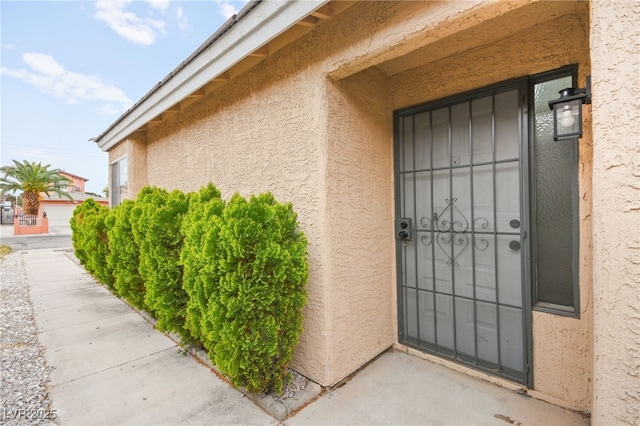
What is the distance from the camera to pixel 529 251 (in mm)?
3312

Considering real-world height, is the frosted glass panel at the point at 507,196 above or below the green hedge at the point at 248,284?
above

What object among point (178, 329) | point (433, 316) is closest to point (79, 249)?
point (178, 329)

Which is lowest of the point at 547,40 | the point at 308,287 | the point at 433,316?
the point at 433,316

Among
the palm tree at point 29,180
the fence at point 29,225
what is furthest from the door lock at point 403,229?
the fence at point 29,225

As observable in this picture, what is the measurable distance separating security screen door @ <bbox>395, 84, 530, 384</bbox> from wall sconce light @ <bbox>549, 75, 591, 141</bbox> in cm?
67

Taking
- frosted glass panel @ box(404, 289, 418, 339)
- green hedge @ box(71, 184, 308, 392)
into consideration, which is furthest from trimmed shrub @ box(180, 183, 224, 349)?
frosted glass panel @ box(404, 289, 418, 339)

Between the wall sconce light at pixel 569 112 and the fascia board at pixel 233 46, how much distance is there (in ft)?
7.84

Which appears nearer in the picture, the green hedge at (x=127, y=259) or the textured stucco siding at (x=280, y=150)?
the textured stucco siding at (x=280, y=150)

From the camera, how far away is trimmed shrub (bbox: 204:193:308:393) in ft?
9.84

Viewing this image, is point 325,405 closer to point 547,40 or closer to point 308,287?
point 308,287

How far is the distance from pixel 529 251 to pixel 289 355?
3.04m

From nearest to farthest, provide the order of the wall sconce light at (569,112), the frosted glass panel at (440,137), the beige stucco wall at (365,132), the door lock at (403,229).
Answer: the wall sconce light at (569,112) → the beige stucco wall at (365,132) → the frosted glass panel at (440,137) → the door lock at (403,229)

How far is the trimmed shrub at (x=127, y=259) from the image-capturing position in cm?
561

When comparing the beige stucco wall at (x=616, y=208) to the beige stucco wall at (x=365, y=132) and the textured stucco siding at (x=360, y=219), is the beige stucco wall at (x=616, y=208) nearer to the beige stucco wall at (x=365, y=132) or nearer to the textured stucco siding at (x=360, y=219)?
the beige stucco wall at (x=365, y=132)
